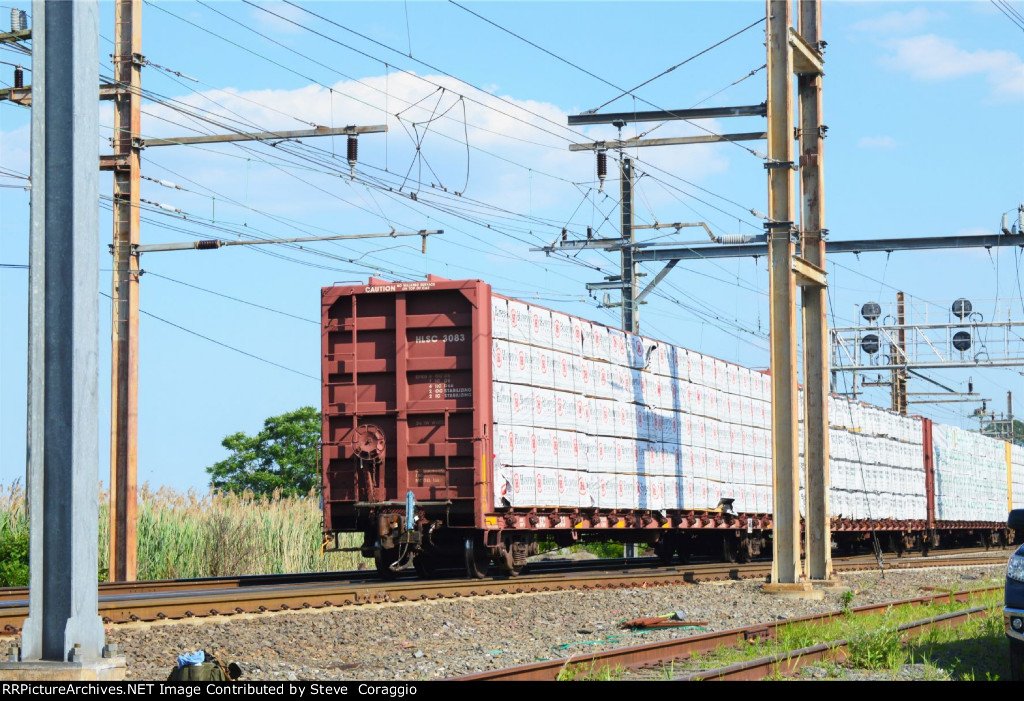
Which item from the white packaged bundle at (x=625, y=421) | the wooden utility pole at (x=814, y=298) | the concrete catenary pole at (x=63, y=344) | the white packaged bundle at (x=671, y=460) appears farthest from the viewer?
the white packaged bundle at (x=671, y=460)

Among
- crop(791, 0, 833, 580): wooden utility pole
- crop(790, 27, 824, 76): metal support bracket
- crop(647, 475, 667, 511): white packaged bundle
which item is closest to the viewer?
crop(790, 27, 824, 76): metal support bracket

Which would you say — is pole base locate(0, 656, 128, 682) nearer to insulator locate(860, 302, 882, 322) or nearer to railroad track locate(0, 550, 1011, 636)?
railroad track locate(0, 550, 1011, 636)

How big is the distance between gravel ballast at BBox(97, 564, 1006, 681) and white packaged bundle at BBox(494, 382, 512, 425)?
2.55 m

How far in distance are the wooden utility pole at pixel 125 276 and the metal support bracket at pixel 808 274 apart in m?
11.3

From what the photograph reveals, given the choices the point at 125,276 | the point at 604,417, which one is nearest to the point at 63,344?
the point at 604,417

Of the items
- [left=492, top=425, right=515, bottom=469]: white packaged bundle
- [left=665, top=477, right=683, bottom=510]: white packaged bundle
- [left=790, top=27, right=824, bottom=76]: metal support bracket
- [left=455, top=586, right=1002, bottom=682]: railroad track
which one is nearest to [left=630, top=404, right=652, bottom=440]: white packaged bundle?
[left=665, top=477, right=683, bottom=510]: white packaged bundle

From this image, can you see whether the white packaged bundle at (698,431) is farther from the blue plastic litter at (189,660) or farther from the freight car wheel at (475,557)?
the blue plastic litter at (189,660)

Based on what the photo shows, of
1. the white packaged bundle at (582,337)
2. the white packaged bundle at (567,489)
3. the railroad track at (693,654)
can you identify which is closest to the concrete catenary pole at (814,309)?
the white packaged bundle at (582,337)

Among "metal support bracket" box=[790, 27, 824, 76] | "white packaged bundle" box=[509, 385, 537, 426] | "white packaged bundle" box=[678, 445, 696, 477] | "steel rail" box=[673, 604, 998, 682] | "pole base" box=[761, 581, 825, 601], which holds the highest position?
"metal support bracket" box=[790, 27, 824, 76]

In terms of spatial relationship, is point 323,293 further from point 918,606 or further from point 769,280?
point 918,606

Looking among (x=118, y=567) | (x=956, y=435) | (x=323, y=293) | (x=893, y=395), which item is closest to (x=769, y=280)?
(x=323, y=293)

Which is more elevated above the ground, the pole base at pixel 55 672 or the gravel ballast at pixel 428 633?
the pole base at pixel 55 672

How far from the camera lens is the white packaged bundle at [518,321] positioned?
1861cm

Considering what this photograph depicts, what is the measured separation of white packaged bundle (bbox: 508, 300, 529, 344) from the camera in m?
18.6
